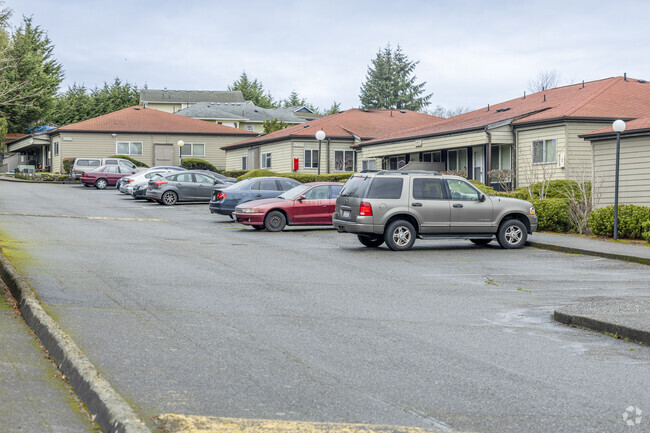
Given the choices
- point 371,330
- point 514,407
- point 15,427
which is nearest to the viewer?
point 15,427

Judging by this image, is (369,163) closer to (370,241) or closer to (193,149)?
(193,149)

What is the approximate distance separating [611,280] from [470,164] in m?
24.6

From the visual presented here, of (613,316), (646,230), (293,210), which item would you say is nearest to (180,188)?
(293,210)

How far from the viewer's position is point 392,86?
95375 mm

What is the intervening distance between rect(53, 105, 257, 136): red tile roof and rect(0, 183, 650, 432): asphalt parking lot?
4183 centimetres

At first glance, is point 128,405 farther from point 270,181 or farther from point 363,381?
point 270,181

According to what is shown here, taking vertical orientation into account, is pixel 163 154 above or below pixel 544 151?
above

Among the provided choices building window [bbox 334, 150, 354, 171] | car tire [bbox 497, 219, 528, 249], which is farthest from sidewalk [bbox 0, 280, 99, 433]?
building window [bbox 334, 150, 354, 171]

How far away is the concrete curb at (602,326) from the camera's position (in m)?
8.58

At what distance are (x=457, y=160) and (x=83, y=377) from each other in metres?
34.8

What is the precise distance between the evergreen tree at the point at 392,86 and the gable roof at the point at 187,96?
17.3m

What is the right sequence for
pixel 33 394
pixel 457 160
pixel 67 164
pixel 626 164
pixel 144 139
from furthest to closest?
pixel 144 139, pixel 67 164, pixel 457 160, pixel 626 164, pixel 33 394

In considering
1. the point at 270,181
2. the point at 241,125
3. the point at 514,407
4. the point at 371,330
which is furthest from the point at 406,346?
the point at 241,125

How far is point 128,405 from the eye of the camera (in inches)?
215
